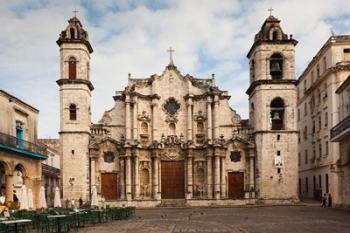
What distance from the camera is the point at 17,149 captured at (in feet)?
110

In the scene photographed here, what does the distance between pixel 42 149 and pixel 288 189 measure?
20890 mm

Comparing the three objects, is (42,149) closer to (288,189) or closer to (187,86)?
(187,86)

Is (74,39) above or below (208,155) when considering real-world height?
above

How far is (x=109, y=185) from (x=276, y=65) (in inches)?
724

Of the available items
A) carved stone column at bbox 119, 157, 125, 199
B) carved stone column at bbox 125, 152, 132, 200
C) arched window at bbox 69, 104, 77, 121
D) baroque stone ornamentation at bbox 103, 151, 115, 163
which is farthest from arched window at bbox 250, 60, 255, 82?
arched window at bbox 69, 104, 77, 121

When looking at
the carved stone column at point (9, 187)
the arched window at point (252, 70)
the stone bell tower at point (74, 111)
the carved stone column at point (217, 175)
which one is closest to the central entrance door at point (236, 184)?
the carved stone column at point (217, 175)

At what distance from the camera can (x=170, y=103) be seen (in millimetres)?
47062

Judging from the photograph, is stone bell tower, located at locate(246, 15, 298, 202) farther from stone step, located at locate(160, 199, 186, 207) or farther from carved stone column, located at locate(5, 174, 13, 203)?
carved stone column, located at locate(5, 174, 13, 203)

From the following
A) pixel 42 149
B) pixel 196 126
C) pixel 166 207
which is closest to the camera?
pixel 42 149

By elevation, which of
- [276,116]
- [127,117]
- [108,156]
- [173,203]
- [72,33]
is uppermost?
[72,33]

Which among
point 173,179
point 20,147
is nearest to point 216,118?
point 173,179

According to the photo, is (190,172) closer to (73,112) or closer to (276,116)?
(276,116)

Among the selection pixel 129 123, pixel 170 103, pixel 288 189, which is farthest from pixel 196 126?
pixel 288 189

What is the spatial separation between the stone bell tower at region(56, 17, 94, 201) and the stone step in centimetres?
675
